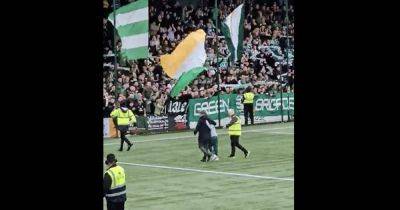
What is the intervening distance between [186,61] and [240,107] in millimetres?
12296

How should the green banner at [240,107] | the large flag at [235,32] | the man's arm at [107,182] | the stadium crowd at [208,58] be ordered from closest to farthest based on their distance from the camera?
1. the man's arm at [107,182]
2. the large flag at [235,32]
3. the stadium crowd at [208,58]
4. the green banner at [240,107]

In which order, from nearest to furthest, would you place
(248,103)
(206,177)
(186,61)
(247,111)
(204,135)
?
(206,177), (204,135), (186,61), (248,103), (247,111)

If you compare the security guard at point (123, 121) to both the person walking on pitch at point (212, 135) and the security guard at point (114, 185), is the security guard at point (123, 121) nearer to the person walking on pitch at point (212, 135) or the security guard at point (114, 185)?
the person walking on pitch at point (212, 135)

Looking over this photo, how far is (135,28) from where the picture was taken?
73.4 feet

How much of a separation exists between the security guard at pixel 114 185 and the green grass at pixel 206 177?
3.32 m

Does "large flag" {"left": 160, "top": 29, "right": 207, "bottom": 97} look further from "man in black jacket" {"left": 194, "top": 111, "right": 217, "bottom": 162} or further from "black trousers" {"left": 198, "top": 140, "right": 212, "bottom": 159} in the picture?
"black trousers" {"left": 198, "top": 140, "right": 212, "bottom": 159}

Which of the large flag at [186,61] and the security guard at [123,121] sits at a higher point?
the large flag at [186,61]

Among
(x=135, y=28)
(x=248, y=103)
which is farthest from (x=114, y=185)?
(x=248, y=103)

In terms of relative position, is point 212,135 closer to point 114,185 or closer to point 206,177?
point 206,177

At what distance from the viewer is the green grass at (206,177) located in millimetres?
15883

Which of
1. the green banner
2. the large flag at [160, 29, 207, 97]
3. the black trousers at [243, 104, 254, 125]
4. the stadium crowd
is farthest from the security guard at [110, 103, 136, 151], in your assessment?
the black trousers at [243, 104, 254, 125]

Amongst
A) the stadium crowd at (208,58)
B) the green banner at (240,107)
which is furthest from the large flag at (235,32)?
the green banner at (240,107)
